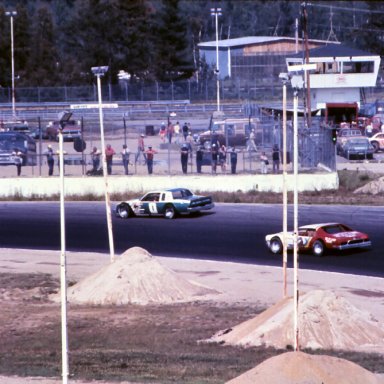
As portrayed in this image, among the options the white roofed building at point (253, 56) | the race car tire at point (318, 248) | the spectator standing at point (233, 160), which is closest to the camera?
the race car tire at point (318, 248)

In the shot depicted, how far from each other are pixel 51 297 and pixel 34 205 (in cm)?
1782

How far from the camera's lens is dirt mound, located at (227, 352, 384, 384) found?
491 inches

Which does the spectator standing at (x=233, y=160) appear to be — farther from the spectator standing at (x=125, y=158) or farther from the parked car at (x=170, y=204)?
the parked car at (x=170, y=204)

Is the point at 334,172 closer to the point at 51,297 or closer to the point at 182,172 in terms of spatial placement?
the point at 182,172

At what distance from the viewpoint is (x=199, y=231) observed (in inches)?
1430

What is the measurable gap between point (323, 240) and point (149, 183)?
16.7 meters

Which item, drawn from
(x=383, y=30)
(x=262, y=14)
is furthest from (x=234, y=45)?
(x=262, y=14)

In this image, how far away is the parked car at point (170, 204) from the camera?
38844mm

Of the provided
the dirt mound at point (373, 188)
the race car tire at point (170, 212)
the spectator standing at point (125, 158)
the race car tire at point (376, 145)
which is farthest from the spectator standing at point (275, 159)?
the race car tire at point (376, 145)

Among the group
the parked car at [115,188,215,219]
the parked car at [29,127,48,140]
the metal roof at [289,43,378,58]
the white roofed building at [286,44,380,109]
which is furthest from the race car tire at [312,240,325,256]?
the metal roof at [289,43,378,58]

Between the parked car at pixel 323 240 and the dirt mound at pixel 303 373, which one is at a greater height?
the dirt mound at pixel 303 373

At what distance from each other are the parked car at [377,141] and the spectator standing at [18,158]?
910 inches

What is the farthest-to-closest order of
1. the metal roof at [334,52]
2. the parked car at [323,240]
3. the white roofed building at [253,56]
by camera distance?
the white roofed building at [253,56]
the metal roof at [334,52]
the parked car at [323,240]

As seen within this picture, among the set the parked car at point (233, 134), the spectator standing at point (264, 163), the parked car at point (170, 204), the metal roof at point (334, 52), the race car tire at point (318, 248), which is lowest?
the race car tire at point (318, 248)
